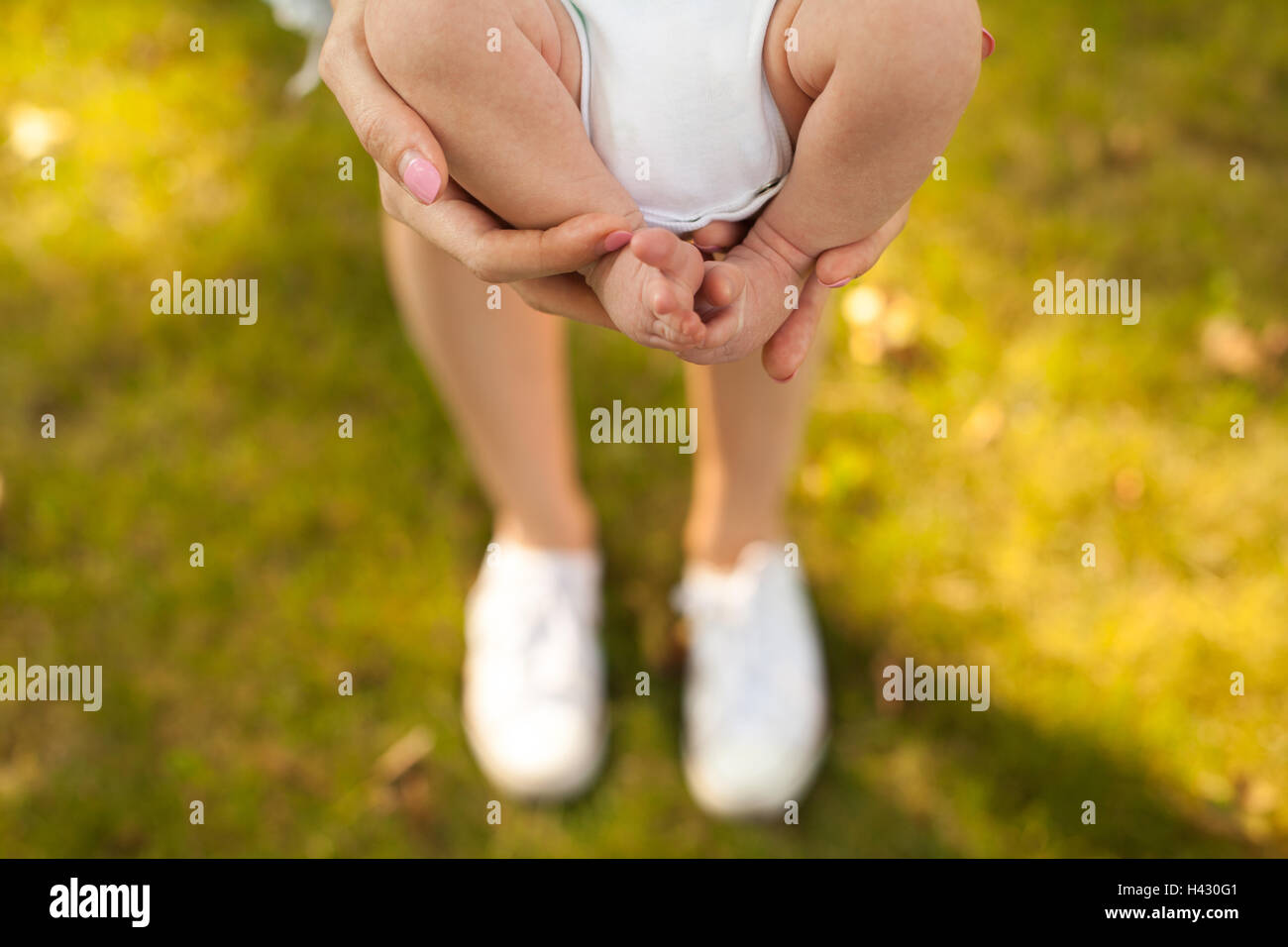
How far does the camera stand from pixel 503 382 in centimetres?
143

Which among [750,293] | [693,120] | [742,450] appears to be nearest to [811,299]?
A: [750,293]

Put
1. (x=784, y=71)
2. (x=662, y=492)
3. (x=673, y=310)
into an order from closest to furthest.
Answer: (x=673, y=310) → (x=784, y=71) → (x=662, y=492)

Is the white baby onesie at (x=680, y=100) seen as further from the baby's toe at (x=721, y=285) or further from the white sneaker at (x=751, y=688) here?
the white sneaker at (x=751, y=688)

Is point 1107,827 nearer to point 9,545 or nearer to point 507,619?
point 507,619

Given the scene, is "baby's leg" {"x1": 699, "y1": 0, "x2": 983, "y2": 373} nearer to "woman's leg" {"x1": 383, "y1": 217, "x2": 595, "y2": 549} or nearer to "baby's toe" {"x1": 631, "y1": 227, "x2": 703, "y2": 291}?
"baby's toe" {"x1": 631, "y1": 227, "x2": 703, "y2": 291}

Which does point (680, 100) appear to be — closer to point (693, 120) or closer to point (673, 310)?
point (693, 120)

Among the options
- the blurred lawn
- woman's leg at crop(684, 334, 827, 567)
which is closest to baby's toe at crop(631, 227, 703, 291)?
woman's leg at crop(684, 334, 827, 567)

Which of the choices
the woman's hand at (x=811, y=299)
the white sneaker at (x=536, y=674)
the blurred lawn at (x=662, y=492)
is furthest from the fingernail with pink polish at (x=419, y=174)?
the blurred lawn at (x=662, y=492)

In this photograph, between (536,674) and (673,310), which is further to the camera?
(536,674)

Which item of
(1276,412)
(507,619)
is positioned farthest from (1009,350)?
(507,619)

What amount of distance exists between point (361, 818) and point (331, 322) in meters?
1.03

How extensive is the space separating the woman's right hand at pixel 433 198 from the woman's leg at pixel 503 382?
31 cm

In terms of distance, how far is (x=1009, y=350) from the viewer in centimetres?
200

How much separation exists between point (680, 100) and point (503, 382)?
24.8 inches
